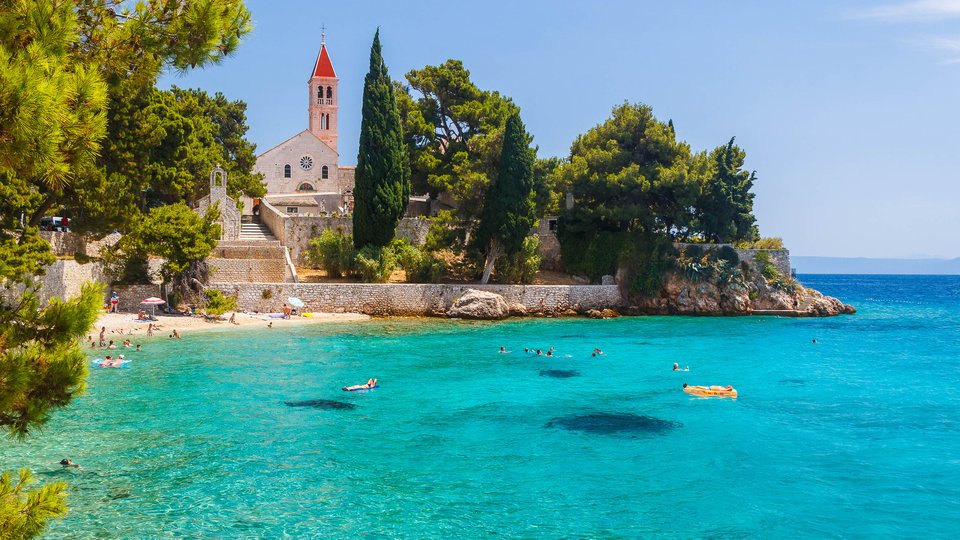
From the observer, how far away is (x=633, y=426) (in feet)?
58.8

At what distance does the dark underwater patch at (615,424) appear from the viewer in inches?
688

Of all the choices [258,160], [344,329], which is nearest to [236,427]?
[344,329]

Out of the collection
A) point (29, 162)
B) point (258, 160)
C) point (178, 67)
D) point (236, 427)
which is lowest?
point (236, 427)

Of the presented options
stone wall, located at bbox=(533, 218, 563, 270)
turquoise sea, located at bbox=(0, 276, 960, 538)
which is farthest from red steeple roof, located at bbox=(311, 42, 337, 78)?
turquoise sea, located at bbox=(0, 276, 960, 538)

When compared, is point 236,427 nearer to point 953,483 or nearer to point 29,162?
point 29,162

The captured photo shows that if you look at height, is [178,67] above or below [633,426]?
above

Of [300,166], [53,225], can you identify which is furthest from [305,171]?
[53,225]

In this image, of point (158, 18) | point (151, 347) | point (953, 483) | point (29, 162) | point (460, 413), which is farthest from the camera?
point (151, 347)

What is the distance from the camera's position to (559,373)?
24.9m

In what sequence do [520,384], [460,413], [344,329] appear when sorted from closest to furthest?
[460,413] → [520,384] → [344,329]

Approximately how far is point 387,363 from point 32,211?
17.9m

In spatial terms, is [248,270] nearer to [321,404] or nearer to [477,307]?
[477,307]

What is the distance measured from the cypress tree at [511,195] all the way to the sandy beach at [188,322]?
365 inches

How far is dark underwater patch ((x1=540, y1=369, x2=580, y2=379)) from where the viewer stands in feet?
80.3
